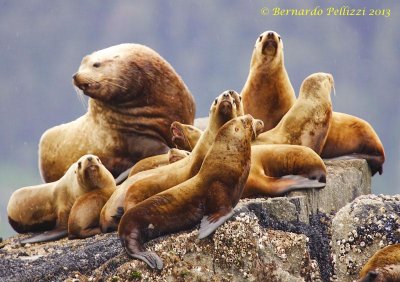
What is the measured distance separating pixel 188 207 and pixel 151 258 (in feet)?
1.76

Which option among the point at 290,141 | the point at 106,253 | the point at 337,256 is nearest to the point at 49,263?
the point at 106,253

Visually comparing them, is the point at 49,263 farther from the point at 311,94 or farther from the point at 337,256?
the point at 311,94

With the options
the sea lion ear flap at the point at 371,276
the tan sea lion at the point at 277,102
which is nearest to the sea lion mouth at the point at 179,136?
the tan sea lion at the point at 277,102

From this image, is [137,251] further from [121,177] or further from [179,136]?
[121,177]

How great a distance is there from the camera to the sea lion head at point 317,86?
11445 mm

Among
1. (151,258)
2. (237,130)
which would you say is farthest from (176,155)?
(151,258)

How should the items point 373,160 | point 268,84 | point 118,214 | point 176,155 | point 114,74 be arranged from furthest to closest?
point 114,74 < point 268,84 < point 373,160 < point 176,155 < point 118,214

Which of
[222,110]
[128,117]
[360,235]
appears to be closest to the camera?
[360,235]

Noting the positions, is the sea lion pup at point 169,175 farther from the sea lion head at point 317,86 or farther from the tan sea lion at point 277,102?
the tan sea lion at point 277,102

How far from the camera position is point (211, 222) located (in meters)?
8.36

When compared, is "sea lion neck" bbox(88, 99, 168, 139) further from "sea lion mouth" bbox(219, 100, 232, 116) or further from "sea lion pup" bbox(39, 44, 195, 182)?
"sea lion mouth" bbox(219, 100, 232, 116)

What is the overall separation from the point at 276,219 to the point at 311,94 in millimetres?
2774

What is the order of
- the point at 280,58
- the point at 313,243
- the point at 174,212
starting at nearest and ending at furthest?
the point at 174,212
the point at 313,243
the point at 280,58

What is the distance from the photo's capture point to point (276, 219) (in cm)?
897
